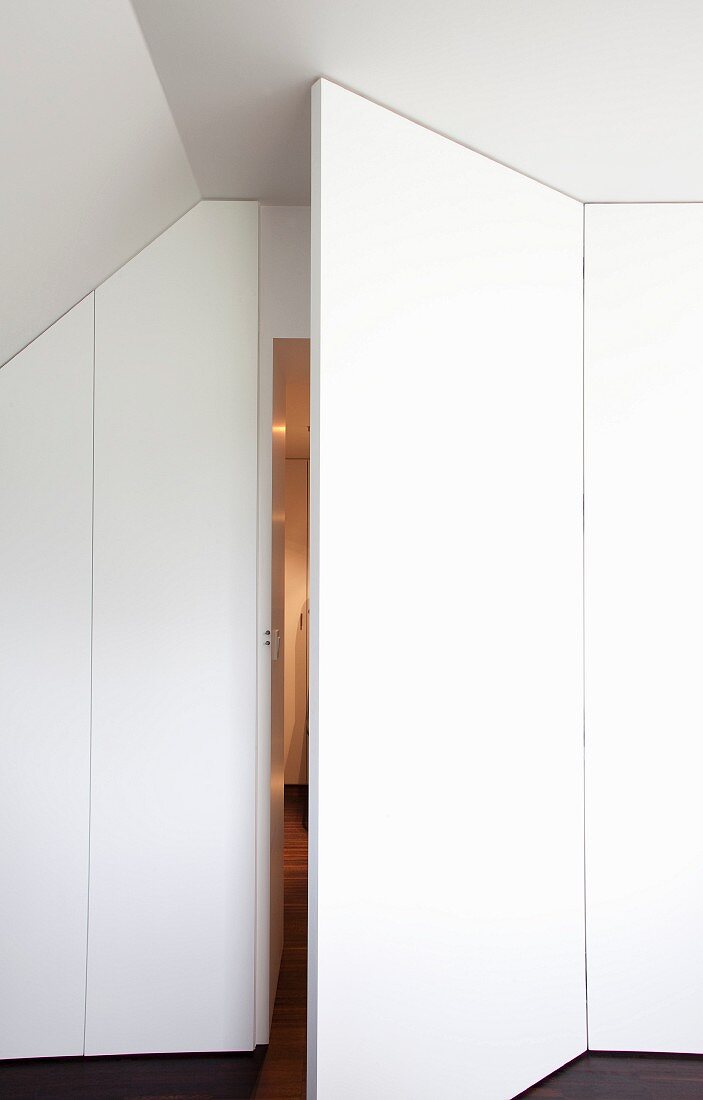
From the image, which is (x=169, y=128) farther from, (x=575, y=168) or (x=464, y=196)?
(x=575, y=168)

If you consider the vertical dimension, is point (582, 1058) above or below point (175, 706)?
below

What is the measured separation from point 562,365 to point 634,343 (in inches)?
12.2

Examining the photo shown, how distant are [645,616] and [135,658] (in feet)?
5.18

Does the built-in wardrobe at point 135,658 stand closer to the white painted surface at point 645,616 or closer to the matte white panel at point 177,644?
the matte white panel at point 177,644

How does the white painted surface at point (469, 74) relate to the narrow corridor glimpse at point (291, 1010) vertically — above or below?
above

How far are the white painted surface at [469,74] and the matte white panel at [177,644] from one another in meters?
0.48

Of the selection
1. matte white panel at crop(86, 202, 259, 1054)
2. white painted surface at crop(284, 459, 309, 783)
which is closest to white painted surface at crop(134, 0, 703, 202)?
matte white panel at crop(86, 202, 259, 1054)

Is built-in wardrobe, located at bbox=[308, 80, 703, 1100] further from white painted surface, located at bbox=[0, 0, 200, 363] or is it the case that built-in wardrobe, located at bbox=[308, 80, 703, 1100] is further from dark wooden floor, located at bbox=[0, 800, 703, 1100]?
white painted surface, located at bbox=[0, 0, 200, 363]

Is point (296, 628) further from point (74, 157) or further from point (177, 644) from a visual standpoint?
point (74, 157)

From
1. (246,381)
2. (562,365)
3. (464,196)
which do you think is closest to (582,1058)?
(562,365)

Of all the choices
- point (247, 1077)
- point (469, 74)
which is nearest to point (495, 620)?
point (469, 74)

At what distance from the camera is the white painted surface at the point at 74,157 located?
5.16ft

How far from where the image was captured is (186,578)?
8.39 ft

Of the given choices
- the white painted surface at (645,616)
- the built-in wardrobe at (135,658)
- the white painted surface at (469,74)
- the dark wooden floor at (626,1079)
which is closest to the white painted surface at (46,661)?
the built-in wardrobe at (135,658)
